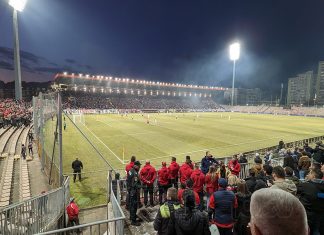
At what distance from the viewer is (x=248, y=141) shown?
88.6 ft

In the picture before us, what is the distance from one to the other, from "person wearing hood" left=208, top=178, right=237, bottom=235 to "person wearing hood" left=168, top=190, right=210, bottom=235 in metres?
1.34

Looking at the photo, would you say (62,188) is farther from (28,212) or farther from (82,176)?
(82,176)

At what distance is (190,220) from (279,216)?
2566 mm

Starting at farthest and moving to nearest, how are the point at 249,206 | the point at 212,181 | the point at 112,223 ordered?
the point at 212,181 → the point at 112,223 → the point at 249,206

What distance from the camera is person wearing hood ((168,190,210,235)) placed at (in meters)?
3.69

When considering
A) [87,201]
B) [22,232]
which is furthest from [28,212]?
[87,201]

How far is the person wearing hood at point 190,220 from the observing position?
369 cm

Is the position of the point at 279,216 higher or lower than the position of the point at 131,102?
lower

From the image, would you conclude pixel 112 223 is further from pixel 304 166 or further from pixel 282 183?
pixel 304 166

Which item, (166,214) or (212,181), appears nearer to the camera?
(166,214)

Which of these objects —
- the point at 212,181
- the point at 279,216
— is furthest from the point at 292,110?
the point at 279,216

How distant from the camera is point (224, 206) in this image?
197 inches

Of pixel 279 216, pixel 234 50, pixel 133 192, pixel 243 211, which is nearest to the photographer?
pixel 279 216

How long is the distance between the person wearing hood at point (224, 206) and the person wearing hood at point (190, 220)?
134 cm
